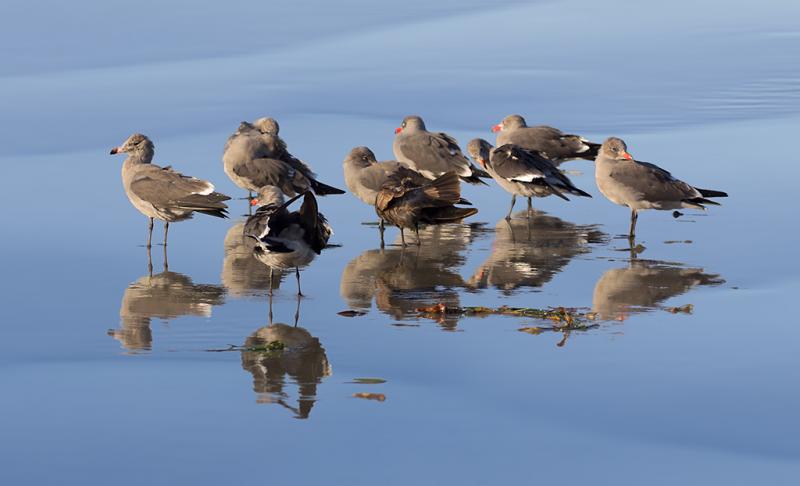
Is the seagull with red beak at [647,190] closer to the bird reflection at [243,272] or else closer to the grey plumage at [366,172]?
the grey plumage at [366,172]

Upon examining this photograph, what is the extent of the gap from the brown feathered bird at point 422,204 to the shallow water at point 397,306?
34cm

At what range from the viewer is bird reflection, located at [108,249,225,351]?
10.0m

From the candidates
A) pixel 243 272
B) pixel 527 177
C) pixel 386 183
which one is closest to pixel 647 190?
pixel 527 177

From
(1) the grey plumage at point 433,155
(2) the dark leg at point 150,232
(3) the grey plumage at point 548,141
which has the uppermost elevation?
(3) the grey plumage at point 548,141

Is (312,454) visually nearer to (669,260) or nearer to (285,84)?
(669,260)

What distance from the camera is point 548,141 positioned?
705 inches

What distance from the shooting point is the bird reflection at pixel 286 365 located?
27.7ft

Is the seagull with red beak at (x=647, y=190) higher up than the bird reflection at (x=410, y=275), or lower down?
higher up

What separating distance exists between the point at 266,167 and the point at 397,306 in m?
5.60

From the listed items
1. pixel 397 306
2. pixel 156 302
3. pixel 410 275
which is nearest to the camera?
pixel 397 306

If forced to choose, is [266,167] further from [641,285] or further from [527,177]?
[641,285]

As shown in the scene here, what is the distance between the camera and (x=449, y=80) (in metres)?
24.0

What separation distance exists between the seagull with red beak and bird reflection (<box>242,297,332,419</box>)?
518 cm

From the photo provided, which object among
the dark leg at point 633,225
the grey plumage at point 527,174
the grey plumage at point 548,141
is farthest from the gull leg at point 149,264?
the grey plumage at point 548,141
